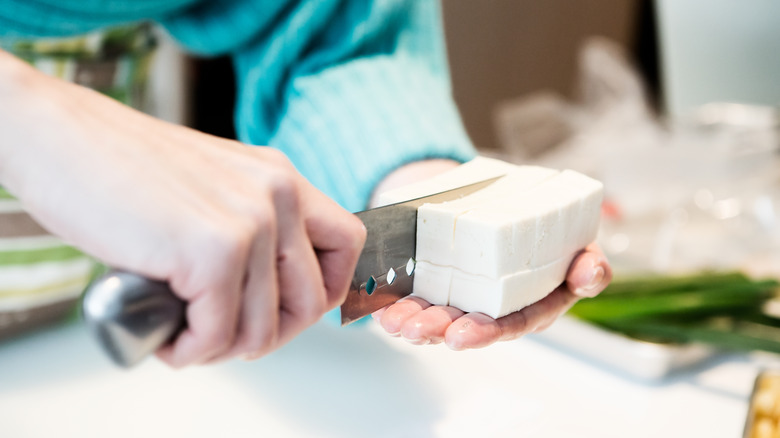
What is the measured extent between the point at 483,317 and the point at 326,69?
Answer: 432 millimetres

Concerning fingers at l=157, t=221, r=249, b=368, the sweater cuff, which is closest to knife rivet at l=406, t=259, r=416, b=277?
the sweater cuff

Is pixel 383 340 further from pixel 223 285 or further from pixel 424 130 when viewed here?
pixel 223 285

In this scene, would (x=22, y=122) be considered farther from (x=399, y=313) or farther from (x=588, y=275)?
(x=588, y=275)

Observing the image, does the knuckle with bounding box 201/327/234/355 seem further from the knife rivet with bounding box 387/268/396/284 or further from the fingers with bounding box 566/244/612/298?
the fingers with bounding box 566/244/612/298

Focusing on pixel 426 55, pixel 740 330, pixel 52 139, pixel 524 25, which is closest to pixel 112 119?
pixel 52 139

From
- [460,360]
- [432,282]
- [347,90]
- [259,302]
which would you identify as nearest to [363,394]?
[460,360]

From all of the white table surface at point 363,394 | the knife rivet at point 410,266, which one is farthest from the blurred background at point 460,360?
the knife rivet at point 410,266

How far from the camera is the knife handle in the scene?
1.21ft

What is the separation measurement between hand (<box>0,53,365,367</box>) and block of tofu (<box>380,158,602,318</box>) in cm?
22

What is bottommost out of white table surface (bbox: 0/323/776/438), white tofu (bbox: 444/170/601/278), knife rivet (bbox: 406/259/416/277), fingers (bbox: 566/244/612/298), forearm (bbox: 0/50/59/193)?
white table surface (bbox: 0/323/776/438)

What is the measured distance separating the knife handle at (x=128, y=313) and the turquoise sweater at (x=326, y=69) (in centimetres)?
43

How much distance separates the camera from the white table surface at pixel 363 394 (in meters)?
0.84

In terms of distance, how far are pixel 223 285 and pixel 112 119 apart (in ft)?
0.43

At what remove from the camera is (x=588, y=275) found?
70 centimetres
